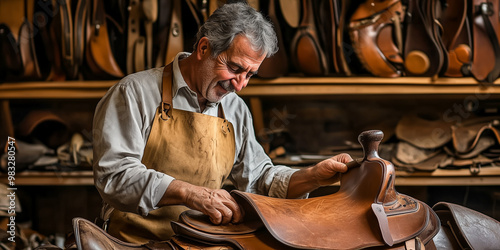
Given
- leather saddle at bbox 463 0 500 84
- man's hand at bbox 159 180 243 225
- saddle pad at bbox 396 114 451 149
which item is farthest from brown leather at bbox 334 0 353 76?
man's hand at bbox 159 180 243 225

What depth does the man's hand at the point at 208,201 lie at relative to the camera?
3.97 ft

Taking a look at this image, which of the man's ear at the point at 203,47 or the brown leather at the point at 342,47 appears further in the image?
the brown leather at the point at 342,47

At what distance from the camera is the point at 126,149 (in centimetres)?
138

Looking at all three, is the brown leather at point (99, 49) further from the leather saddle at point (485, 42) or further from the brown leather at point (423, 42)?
the leather saddle at point (485, 42)

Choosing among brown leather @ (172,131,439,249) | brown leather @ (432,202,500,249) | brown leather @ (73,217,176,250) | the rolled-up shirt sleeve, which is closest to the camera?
brown leather @ (73,217,176,250)

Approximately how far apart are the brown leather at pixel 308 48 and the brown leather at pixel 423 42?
0.38 metres

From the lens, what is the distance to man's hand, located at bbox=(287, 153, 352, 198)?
4.82 feet

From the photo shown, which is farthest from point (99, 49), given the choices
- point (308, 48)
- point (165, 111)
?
point (165, 111)

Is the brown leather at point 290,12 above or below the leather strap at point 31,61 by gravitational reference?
above

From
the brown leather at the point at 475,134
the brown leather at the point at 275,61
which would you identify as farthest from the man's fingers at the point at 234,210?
the brown leather at the point at 475,134

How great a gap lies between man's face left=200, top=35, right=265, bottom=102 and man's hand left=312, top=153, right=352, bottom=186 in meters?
0.32

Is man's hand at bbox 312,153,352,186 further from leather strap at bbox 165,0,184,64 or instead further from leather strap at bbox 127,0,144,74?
leather strap at bbox 127,0,144,74

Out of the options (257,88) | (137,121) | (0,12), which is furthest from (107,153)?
(0,12)

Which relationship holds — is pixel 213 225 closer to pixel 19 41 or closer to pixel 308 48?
pixel 308 48
